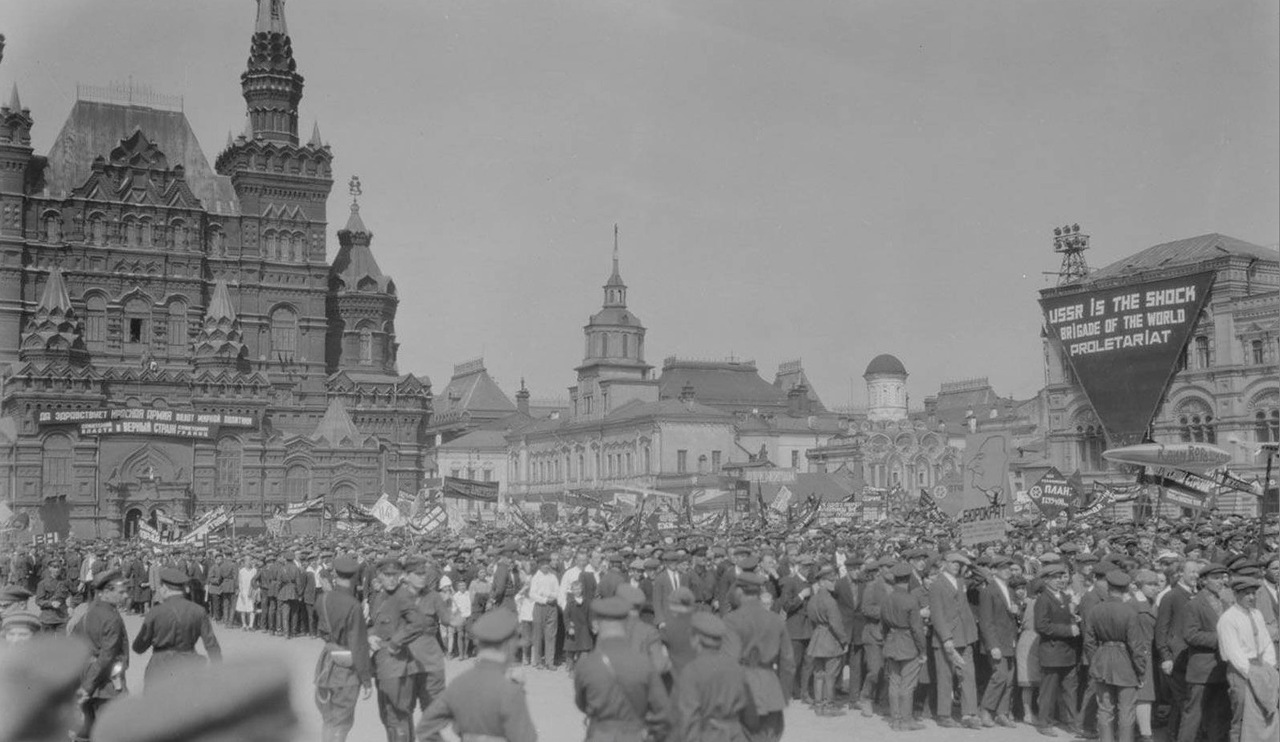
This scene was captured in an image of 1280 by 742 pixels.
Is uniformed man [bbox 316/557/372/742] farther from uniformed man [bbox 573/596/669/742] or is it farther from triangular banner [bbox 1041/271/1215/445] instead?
triangular banner [bbox 1041/271/1215/445]

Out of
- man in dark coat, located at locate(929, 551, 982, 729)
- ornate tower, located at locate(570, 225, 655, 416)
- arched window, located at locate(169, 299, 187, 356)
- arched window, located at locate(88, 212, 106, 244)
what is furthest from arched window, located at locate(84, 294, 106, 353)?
A: man in dark coat, located at locate(929, 551, 982, 729)

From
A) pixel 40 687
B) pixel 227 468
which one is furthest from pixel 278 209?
pixel 40 687

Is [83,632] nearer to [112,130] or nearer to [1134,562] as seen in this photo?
[1134,562]

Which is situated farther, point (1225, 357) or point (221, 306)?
point (221, 306)

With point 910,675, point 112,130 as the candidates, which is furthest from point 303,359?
point 910,675

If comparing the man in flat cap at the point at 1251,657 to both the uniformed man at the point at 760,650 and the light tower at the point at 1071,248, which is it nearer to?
the uniformed man at the point at 760,650

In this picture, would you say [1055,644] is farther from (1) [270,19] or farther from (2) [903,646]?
(1) [270,19]

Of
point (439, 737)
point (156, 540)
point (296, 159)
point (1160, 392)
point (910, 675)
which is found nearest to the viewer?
point (439, 737)
